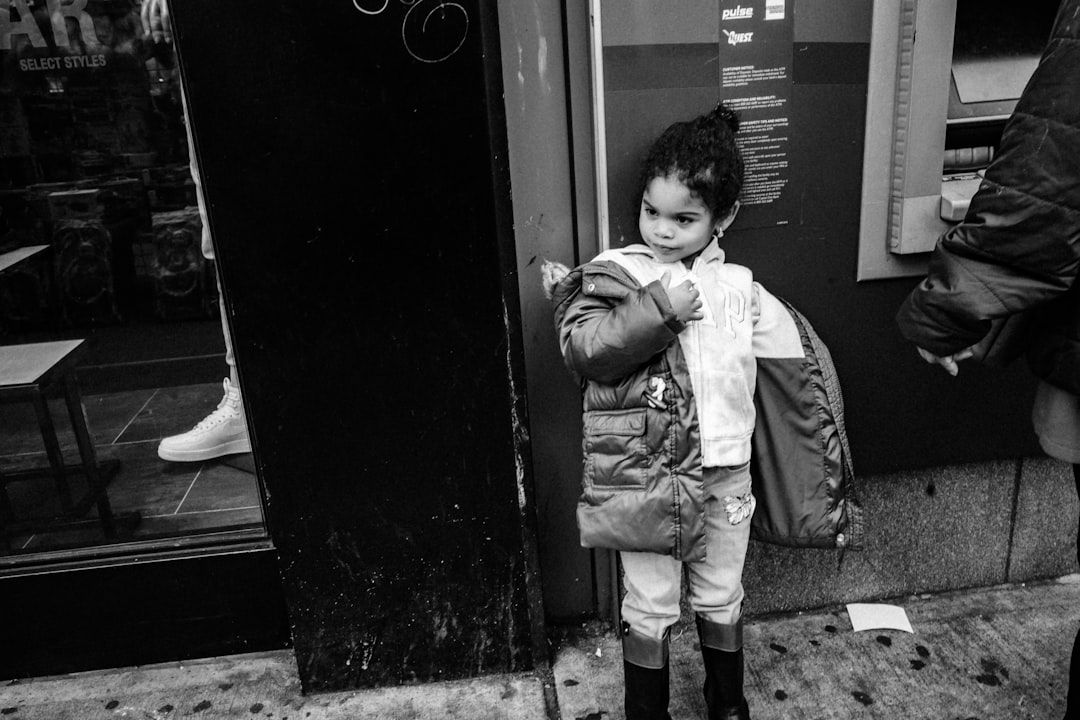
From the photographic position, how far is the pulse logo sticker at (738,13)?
6.93 ft

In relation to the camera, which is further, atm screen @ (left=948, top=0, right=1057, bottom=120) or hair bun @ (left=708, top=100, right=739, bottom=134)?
atm screen @ (left=948, top=0, right=1057, bottom=120)

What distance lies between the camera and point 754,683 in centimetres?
251

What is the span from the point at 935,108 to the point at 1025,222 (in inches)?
27.5

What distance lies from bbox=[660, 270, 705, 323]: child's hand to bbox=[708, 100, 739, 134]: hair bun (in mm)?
437

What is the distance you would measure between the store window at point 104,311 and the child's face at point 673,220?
1.29 meters

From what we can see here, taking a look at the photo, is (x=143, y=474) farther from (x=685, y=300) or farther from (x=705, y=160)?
(x=705, y=160)

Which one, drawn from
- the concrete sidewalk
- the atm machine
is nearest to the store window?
the concrete sidewalk

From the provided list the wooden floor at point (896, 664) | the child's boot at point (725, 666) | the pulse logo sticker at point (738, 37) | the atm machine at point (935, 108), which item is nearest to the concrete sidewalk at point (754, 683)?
the wooden floor at point (896, 664)

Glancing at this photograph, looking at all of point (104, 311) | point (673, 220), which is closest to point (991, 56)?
point (673, 220)

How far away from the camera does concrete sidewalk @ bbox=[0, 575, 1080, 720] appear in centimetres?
241

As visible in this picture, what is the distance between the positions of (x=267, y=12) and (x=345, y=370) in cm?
87

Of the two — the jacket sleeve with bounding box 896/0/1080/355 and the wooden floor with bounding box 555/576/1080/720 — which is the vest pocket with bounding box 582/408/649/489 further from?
the wooden floor with bounding box 555/576/1080/720

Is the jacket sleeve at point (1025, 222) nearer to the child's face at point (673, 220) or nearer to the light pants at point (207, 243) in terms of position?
the child's face at point (673, 220)

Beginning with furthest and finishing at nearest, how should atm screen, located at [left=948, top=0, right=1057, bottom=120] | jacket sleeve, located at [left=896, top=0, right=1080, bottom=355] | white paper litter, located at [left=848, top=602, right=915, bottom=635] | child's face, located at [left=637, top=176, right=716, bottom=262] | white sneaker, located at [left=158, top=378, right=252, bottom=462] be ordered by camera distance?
white paper litter, located at [left=848, top=602, right=915, bottom=635]
white sneaker, located at [left=158, top=378, right=252, bottom=462]
atm screen, located at [left=948, top=0, right=1057, bottom=120]
child's face, located at [left=637, top=176, right=716, bottom=262]
jacket sleeve, located at [left=896, top=0, right=1080, bottom=355]
